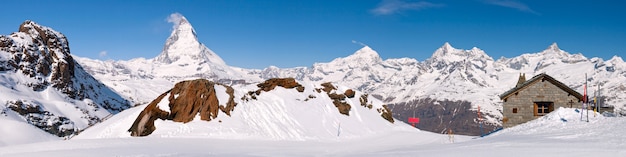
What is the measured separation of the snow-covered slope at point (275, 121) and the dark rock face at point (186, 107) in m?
0.40

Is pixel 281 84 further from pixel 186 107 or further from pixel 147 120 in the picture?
pixel 147 120

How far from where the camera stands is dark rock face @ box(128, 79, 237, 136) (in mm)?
39156

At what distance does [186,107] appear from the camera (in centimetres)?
4175

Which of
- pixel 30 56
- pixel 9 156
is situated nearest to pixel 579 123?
pixel 9 156

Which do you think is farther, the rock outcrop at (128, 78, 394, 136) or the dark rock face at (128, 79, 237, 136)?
the rock outcrop at (128, 78, 394, 136)

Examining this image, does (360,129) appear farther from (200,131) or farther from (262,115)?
(200,131)

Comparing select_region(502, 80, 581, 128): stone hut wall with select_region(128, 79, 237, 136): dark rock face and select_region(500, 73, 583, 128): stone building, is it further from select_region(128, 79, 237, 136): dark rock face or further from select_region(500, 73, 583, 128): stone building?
Result: select_region(128, 79, 237, 136): dark rock face

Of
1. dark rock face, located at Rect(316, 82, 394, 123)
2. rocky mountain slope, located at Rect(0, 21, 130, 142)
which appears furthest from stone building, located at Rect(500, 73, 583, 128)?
rocky mountain slope, located at Rect(0, 21, 130, 142)

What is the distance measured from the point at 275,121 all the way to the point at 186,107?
8215 mm

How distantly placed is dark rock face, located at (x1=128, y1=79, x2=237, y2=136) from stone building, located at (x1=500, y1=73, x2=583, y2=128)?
25492 mm

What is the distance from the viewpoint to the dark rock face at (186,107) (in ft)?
128

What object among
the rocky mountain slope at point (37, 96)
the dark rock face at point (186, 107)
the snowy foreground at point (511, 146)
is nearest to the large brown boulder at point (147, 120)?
the dark rock face at point (186, 107)

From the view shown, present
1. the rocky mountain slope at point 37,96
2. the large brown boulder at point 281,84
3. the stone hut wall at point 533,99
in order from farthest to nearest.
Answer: the rocky mountain slope at point 37,96 < the large brown boulder at point 281,84 < the stone hut wall at point 533,99

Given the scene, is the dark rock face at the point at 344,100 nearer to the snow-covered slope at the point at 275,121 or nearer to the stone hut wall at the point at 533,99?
the snow-covered slope at the point at 275,121
